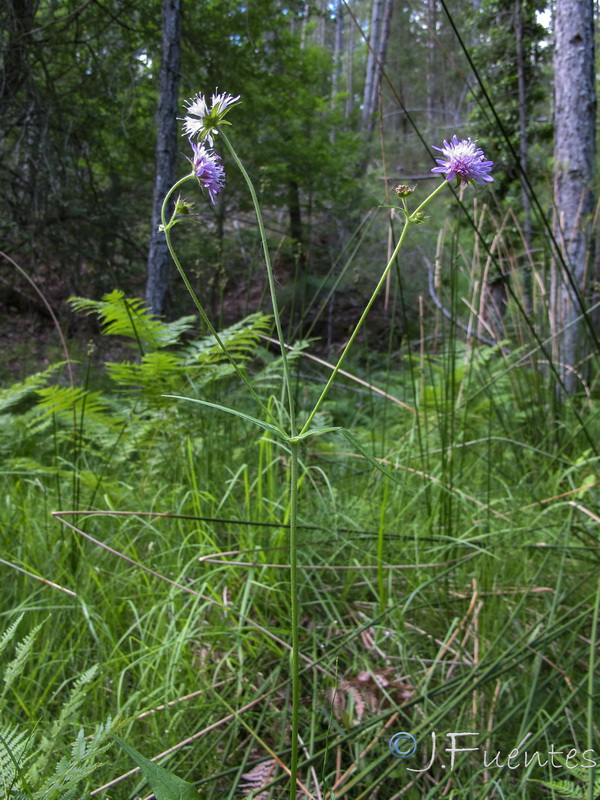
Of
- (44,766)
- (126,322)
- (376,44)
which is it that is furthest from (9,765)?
(376,44)

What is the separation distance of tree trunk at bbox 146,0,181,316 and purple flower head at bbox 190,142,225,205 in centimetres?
313

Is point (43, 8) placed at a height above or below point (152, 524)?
above

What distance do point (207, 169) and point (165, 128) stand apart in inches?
140

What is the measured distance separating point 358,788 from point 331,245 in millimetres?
7613

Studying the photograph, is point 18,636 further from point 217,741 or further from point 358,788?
point 358,788

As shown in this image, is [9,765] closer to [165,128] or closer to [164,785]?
[164,785]

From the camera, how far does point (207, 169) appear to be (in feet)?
2.08

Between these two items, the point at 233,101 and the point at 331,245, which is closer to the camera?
the point at 233,101

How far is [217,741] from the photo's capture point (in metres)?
0.85

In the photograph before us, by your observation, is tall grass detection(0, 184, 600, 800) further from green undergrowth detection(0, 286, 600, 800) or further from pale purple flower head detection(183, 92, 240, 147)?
pale purple flower head detection(183, 92, 240, 147)

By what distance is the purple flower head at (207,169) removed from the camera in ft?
2.04

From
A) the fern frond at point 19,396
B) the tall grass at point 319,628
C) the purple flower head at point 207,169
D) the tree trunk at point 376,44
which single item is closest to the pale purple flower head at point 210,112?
the purple flower head at point 207,169

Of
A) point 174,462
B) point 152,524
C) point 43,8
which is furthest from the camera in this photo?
point 43,8

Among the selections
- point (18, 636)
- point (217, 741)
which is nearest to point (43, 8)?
point (18, 636)
